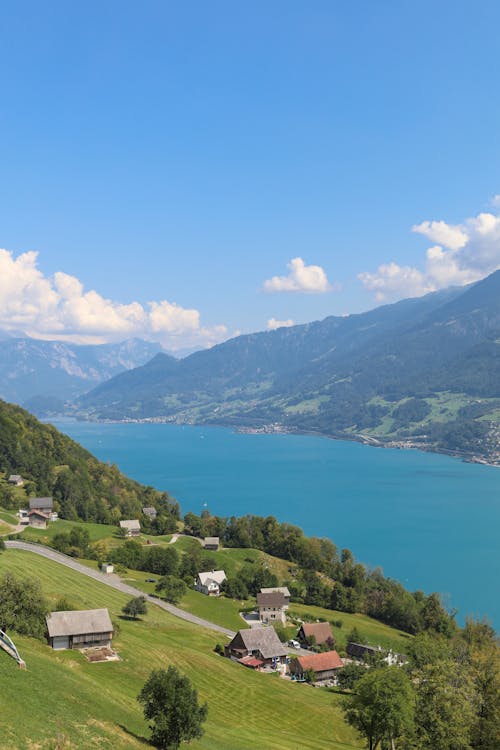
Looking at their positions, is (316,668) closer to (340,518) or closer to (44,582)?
(44,582)

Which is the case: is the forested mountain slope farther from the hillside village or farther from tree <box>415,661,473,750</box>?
tree <box>415,661,473,750</box>

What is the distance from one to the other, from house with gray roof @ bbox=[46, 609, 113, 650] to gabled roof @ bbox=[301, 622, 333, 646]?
4177 centimetres

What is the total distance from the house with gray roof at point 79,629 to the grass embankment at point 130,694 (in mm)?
1573

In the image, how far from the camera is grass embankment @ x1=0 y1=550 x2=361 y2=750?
26.2 metres

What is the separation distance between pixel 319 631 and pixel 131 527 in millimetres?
55207

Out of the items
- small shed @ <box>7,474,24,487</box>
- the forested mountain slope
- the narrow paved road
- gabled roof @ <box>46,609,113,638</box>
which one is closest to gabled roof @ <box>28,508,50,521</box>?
the forested mountain slope

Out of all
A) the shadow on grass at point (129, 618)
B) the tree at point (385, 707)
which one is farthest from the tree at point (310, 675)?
the tree at point (385, 707)

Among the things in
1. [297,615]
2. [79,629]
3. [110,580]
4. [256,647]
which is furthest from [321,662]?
[110,580]

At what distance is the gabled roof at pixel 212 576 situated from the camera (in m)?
102

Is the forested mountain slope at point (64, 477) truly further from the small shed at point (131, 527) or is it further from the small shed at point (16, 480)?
the small shed at point (131, 527)

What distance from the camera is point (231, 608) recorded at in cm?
9281

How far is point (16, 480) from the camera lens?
5231 inches

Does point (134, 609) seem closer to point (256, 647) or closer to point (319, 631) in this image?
point (256, 647)

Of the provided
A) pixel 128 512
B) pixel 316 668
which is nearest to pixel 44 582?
pixel 316 668
